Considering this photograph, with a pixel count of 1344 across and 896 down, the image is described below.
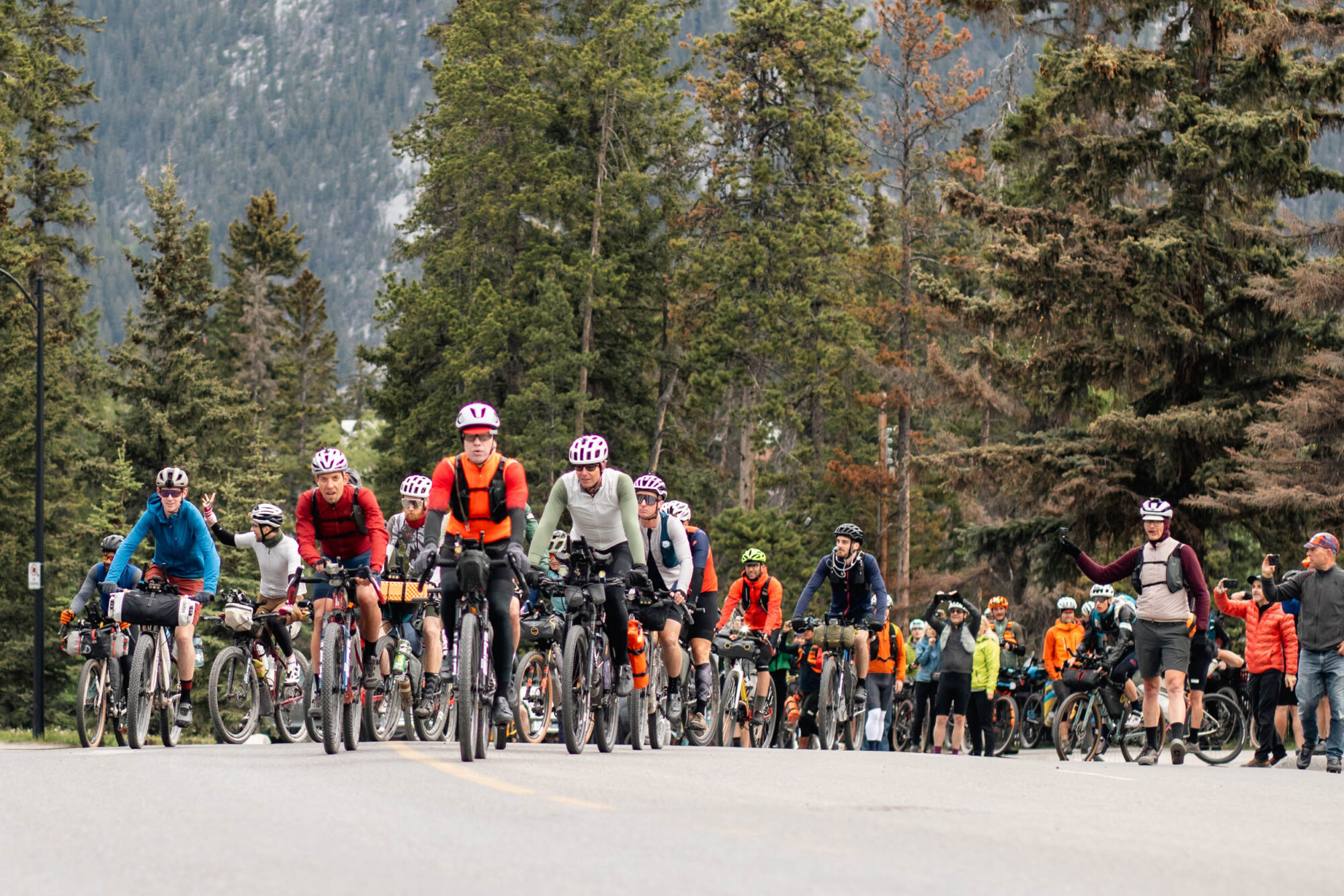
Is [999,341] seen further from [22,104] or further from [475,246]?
[22,104]

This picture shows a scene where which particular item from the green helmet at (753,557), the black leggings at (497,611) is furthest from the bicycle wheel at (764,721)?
the black leggings at (497,611)

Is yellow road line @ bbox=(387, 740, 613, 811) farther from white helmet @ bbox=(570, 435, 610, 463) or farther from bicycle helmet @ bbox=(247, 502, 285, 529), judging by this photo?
bicycle helmet @ bbox=(247, 502, 285, 529)

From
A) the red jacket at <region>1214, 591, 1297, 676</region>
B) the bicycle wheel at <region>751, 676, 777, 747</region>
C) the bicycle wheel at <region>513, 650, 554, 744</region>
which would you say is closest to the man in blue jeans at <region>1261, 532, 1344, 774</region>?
the red jacket at <region>1214, 591, 1297, 676</region>

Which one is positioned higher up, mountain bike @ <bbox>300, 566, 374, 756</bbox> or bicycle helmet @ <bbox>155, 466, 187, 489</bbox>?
bicycle helmet @ <bbox>155, 466, 187, 489</bbox>

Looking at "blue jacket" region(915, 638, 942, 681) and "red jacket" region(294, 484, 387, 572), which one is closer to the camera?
"red jacket" region(294, 484, 387, 572)

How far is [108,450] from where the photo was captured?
160 feet

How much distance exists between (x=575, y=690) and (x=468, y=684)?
1754mm

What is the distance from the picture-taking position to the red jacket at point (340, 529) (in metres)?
13.2

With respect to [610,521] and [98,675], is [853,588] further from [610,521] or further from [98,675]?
[98,675]

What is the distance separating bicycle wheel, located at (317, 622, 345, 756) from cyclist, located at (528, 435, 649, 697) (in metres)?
1.51

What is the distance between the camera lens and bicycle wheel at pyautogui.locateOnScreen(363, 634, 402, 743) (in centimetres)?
1448

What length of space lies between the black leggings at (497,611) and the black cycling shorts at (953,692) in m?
10.9

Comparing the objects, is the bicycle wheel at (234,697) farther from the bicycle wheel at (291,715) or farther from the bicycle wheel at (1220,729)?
the bicycle wheel at (1220,729)

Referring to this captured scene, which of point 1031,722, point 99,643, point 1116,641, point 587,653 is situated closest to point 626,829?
point 587,653
